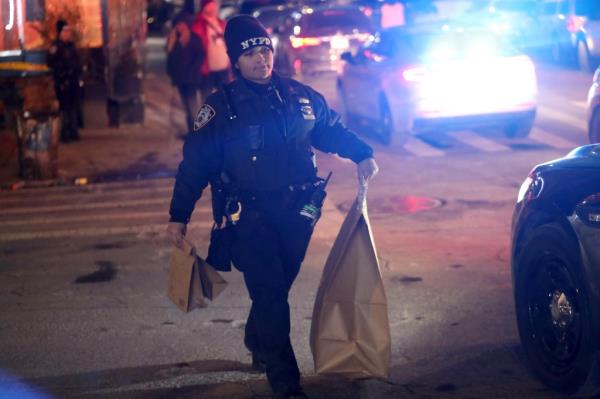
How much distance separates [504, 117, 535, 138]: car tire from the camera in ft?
46.0

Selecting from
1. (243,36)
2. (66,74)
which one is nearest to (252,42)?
(243,36)

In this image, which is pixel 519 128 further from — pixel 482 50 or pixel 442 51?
pixel 442 51

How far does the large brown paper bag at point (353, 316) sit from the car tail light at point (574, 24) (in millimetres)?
18470

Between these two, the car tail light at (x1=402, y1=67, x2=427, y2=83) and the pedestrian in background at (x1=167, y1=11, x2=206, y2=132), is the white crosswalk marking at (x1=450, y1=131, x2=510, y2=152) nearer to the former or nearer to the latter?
the car tail light at (x1=402, y1=67, x2=427, y2=83)

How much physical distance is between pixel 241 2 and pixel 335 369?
3309cm

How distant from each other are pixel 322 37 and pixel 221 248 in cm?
1780

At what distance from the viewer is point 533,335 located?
5.30m

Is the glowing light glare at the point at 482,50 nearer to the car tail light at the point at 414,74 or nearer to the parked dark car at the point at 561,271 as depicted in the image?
the car tail light at the point at 414,74

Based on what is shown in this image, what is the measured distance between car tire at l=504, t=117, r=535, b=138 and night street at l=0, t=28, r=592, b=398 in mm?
727

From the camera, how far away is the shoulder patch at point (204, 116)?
16.7ft

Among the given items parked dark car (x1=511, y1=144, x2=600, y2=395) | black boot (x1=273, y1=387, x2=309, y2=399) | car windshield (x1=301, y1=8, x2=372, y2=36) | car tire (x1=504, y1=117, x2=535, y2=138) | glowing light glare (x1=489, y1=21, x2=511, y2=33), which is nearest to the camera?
parked dark car (x1=511, y1=144, x2=600, y2=395)

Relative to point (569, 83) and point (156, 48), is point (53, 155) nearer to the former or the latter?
point (569, 83)

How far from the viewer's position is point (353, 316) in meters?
5.04

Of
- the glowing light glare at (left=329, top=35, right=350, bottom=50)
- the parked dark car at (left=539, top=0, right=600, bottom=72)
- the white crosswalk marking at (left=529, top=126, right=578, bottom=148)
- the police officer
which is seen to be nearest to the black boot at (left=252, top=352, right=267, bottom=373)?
the police officer
